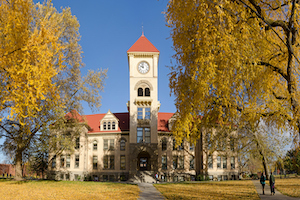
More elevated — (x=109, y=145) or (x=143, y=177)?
(x=109, y=145)

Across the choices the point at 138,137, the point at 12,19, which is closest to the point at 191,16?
the point at 12,19

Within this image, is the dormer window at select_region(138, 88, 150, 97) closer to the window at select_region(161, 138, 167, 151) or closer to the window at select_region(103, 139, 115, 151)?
the window at select_region(161, 138, 167, 151)

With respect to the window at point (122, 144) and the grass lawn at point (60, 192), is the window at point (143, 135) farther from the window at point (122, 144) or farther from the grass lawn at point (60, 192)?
the grass lawn at point (60, 192)

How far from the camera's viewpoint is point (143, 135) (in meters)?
46.0

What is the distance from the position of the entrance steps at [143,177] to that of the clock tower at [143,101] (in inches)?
85.7

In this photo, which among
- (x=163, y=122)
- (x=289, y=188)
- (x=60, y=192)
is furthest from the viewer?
(x=163, y=122)

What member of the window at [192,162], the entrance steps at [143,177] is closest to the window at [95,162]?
the entrance steps at [143,177]

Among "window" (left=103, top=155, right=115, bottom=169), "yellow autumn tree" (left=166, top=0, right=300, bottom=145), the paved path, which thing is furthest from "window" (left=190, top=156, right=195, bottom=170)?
"yellow autumn tree" (left=166, top=0, right=300, bottom=145)

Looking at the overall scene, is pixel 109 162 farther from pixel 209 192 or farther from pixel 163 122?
pixel 209 192

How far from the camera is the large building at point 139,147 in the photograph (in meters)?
46.3

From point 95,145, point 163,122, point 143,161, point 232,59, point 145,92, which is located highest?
point 145,92

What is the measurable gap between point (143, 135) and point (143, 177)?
6.85 m

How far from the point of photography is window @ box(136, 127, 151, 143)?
151 ft

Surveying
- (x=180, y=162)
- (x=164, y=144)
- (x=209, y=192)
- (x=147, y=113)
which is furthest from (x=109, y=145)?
(x=209, y=192)
